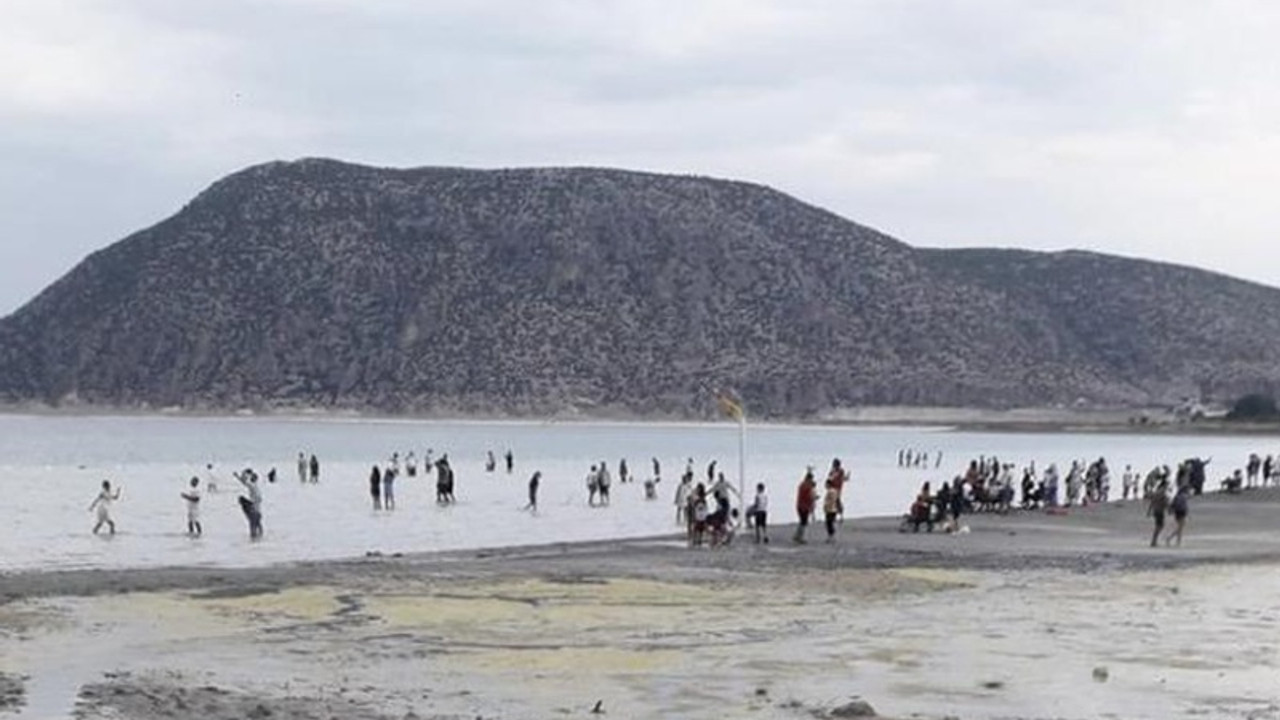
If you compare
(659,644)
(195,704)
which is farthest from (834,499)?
(195,704)

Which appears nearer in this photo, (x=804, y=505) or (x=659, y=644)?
(x=659, y=644)

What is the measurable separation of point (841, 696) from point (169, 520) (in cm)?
3650

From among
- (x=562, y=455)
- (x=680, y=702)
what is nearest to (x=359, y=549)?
(x=680, y=702)

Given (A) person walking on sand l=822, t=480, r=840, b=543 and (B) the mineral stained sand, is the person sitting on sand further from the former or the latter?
(B) the mineral stained sand

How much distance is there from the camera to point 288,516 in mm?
55062

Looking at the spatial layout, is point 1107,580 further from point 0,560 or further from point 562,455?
point 562,455

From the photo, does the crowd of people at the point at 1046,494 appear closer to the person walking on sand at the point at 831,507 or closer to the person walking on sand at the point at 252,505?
the person walking on sand at the point at 831,507

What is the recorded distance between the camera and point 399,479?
273 feet

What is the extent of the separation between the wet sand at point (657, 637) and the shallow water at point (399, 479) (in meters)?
9.20

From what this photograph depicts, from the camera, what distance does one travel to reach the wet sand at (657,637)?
57.2ft

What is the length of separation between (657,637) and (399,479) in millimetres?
61982

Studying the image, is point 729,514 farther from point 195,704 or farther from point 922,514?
point 195,704

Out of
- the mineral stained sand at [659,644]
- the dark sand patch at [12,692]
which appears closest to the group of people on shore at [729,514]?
the mineral stained sand at [659,644]

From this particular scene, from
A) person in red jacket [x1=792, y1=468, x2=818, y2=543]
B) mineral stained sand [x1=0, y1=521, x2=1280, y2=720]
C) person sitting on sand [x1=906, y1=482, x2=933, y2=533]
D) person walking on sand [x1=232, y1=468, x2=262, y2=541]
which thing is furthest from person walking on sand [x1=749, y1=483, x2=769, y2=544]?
person walking on sand [x1=232, y1=468, x2=262, y2=541]
